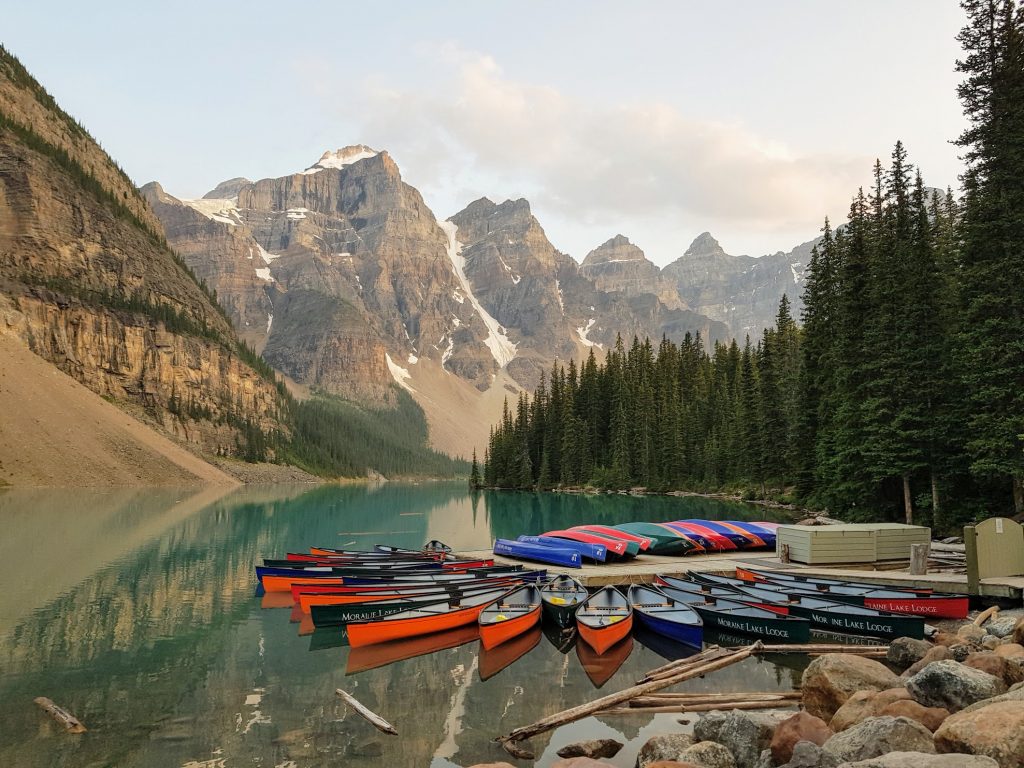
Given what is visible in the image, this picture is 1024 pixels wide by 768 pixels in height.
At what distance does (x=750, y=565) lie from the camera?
30.2m

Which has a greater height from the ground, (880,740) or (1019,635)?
(880,740)

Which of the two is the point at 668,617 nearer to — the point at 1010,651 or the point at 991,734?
the point at 1010,651

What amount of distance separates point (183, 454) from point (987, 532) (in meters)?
150

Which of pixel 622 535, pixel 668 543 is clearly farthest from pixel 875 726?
pixel 668 543

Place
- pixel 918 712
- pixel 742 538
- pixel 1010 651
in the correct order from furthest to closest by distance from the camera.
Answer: pixel 742 538 → pixel 1010 651 → pixel 918 712

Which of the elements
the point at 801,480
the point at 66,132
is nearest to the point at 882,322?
the point at 801,480

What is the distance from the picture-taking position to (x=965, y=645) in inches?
602

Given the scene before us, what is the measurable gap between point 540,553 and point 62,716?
71.5 feet

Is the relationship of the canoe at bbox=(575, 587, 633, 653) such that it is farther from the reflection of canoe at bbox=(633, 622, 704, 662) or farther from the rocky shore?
the rocky shore

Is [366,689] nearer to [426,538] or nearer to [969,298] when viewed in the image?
[969,298]

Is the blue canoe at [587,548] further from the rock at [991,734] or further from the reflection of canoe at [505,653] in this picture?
the rock at [991,734]

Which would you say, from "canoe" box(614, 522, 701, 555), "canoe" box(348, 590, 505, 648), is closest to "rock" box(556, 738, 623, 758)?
"canoe" box(348, 590, 505, 648)

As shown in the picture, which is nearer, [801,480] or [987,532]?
[987,532]

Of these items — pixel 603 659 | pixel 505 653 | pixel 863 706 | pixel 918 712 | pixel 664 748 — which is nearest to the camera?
pixel 918 712
